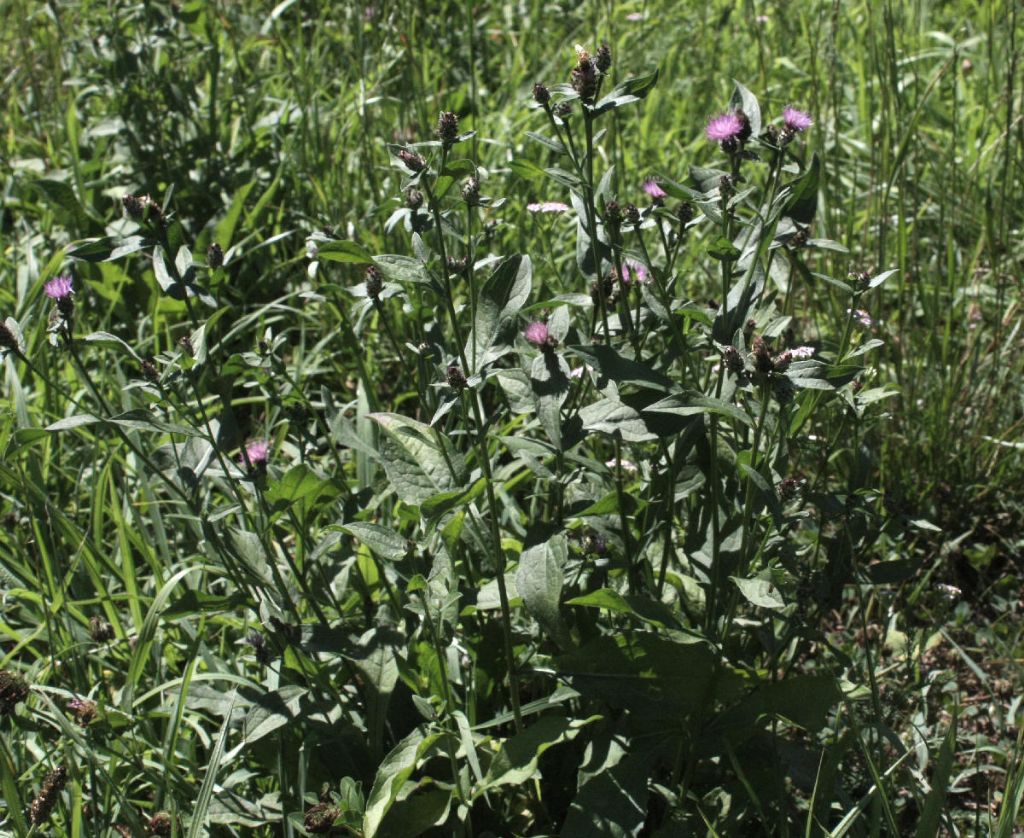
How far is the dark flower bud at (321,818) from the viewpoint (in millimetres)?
1360

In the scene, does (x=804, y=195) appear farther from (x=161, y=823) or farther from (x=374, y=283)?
(x=161, y=823)

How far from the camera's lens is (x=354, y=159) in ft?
10.7

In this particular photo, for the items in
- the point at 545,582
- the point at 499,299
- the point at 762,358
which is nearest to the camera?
the point at 762,358

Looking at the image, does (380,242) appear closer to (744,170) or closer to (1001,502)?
(744,170)

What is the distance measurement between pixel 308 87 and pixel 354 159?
28 centimetres

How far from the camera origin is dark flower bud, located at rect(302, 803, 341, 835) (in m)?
1.36

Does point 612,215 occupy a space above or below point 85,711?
above

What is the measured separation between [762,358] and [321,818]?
2.56ft

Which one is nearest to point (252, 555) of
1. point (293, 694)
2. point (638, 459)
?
point (293, 694)

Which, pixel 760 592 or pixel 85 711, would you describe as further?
pixel 85 711

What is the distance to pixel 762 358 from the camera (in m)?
1.22

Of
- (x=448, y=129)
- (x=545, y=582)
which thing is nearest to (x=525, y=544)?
(x=545, y=582)

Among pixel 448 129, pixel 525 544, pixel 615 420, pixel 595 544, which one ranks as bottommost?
pixel 595 544

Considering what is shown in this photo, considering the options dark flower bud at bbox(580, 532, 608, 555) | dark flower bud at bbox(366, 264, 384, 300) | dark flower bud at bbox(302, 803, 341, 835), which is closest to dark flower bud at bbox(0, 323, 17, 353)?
dark flower bud at bbox(366, 264, 384, 300)
